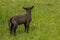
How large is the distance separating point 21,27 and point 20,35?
912mm

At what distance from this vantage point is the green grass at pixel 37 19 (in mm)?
9945

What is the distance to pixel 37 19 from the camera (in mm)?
11984

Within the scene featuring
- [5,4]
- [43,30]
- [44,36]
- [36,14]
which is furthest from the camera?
[5,4]

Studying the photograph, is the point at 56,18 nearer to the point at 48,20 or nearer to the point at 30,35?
the point at 48,20

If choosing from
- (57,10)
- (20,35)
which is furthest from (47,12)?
(20,35)

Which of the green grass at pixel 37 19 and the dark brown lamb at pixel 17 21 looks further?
the green grass at pixel 37 19

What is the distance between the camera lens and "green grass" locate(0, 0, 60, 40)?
9.95 m

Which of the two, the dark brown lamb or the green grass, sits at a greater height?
the dark brown lamb

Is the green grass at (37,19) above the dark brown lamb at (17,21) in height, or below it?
below

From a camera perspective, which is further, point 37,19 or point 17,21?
point 37,19

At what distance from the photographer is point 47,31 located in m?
10.4

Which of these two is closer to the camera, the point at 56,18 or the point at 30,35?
the point at 30,35

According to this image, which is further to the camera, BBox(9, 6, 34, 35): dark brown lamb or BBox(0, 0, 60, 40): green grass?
BBox(0, 0, 60, 40): green grass

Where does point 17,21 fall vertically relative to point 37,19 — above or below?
above
